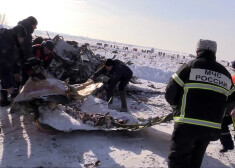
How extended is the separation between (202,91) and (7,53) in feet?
12.3

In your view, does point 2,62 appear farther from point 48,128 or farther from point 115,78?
point 115,78

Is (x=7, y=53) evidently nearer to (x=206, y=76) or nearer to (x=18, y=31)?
(x=18, y=31)

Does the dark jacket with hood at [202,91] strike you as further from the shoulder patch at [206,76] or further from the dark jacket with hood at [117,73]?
the dark jacket with hood at [117,73]

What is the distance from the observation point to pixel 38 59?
5.25 meters

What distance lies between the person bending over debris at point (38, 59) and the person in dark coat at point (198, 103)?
9.31 feet

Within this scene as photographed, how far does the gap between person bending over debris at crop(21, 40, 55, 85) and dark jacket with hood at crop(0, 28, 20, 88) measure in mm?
279

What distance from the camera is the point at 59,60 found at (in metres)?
8.33

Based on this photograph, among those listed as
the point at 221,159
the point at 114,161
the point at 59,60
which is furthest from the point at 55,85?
the point at 59,60

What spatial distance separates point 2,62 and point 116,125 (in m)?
2.37

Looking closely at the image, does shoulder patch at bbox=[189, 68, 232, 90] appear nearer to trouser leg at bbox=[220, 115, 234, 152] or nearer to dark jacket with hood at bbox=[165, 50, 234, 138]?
dark jacket with hood at bbox=[165, 50, 234, 138]

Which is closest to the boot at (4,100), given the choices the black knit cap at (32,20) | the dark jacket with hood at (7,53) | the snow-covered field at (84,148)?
the snow-covered field at (84,148)

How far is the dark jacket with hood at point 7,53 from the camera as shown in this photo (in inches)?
207

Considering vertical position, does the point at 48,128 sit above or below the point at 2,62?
below

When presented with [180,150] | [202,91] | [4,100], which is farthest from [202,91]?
[4,100]
